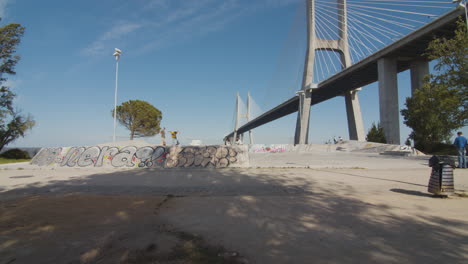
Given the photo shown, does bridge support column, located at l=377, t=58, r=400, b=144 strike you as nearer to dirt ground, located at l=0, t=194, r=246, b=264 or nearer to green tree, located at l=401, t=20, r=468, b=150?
green tree, located at l=401, t=20, r=468, b=150

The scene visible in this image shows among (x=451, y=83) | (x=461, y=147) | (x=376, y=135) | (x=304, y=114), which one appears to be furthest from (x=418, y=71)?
(x=461, y=147)

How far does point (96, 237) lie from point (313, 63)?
148 ft

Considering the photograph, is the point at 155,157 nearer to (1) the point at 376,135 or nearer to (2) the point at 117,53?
(2) the point at 117,53

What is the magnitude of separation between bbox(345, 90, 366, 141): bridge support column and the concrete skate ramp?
3652 centimetres

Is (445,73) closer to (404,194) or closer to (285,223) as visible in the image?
(404,194)

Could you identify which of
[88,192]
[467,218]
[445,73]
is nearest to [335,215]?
[467,218]

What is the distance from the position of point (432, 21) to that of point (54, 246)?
34746 mm

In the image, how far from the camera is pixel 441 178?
594 centimetres

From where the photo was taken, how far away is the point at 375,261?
271cm

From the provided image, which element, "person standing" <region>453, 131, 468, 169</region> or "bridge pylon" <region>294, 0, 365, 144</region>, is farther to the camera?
"bridge pylon" <region>294, 0, 365, 144</region>

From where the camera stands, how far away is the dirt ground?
291 cm

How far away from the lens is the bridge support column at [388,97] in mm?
31800

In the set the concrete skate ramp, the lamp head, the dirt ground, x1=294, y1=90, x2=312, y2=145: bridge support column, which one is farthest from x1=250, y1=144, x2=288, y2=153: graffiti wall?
the dirt ground

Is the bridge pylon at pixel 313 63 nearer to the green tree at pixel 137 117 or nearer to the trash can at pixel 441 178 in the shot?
the green tree at pixel 137 117
